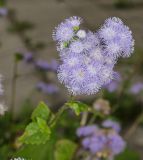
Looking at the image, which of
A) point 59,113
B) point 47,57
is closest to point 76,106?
point 59,113

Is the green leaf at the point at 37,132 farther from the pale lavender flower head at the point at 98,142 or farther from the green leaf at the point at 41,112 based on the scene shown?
the pale lavender flower head at the point at 98,142

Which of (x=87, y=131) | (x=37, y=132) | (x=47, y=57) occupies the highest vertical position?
(x=47, y=57)

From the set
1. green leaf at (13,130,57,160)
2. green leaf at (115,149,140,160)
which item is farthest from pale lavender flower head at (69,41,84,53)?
green leaf at (115,149,140,160)

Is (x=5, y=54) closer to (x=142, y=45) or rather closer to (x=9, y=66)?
(x=9, y=66)

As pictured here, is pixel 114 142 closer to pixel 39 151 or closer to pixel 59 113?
pixel 39 151

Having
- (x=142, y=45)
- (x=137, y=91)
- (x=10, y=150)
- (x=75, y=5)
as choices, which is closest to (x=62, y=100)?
(x=137, y=91)

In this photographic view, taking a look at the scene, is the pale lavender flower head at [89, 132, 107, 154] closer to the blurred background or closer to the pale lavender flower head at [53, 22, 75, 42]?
the blurred background

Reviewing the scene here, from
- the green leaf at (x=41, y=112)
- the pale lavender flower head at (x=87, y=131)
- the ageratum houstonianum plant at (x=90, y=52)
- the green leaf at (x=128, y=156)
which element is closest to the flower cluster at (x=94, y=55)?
the ageratum houstonianum plant at (x=90, y=52)
